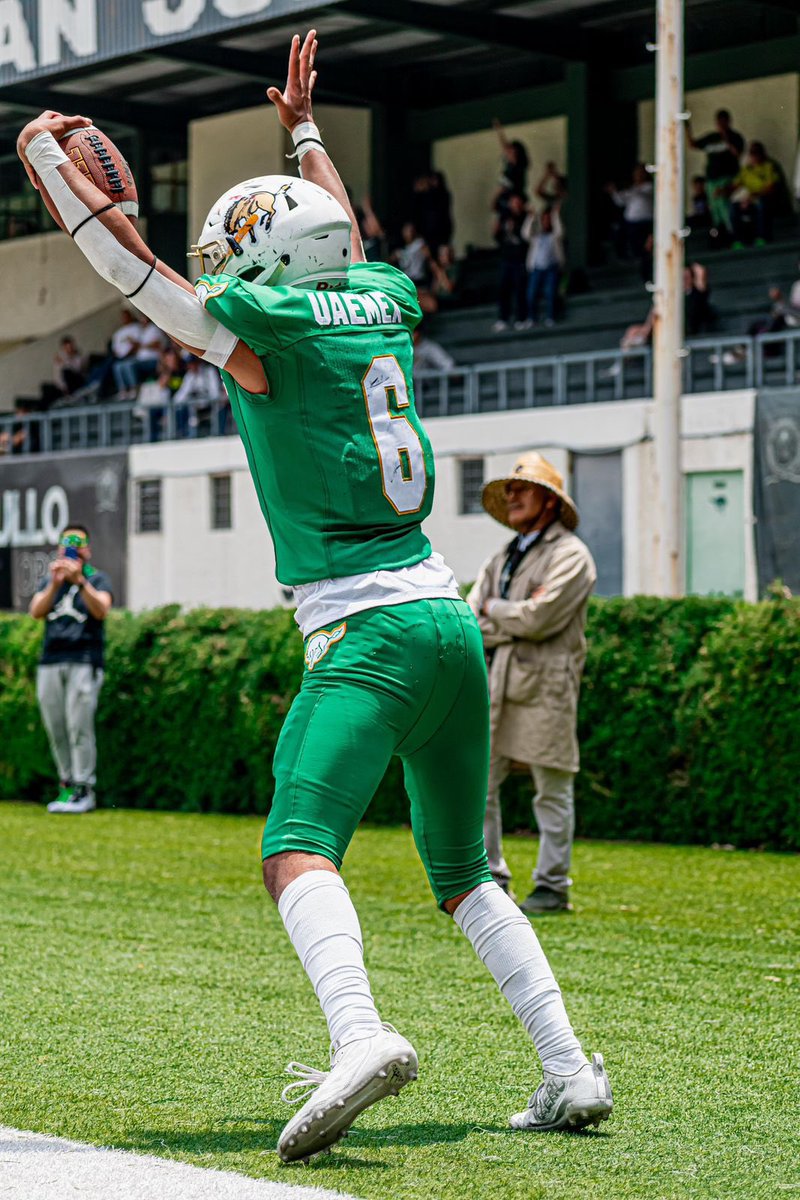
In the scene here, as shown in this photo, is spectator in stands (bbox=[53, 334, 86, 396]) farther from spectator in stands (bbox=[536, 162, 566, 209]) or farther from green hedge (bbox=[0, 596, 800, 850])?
green hedge (bbox=[0, 596, 800, 850])

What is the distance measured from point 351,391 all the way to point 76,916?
4780 millimetres

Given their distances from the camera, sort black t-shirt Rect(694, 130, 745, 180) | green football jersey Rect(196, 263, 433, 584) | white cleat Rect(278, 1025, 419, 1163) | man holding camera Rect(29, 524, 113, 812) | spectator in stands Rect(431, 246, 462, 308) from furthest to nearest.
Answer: spectator in stands Rect(431, 246, 462, 308) → black t-shirt Rect(694, 130, 745, 180) → man holding camera Rect(29, 524, 113, 812) → green football jersey Rect(196, 263, 433, 584) → white cleat Rect(278, 1025, 419, 1163)

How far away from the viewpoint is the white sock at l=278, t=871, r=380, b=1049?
396 cm

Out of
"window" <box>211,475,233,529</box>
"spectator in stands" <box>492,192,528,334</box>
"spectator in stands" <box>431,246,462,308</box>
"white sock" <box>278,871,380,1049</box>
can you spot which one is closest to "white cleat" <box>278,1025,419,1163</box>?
"white sock" <box>278,871,380,1049</box>

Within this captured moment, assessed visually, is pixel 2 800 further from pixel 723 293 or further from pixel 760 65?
pixel 760 65

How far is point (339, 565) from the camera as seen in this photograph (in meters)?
4.31

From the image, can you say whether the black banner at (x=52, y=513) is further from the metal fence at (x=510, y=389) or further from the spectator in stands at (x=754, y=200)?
the spectator in stands at (x=754, y=200)

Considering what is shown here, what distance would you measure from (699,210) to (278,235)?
20.4m

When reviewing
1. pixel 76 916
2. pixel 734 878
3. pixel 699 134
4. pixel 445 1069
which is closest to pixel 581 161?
pixel 699 134

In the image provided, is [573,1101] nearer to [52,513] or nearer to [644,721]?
[644,721]

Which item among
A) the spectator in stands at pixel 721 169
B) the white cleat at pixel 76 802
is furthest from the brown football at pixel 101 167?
the spectator in stands at pixel 721 169

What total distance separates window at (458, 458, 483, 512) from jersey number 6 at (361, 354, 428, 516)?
1776cm

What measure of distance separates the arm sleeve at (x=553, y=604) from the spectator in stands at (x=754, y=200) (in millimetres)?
14947

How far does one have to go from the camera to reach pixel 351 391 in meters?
4.34
